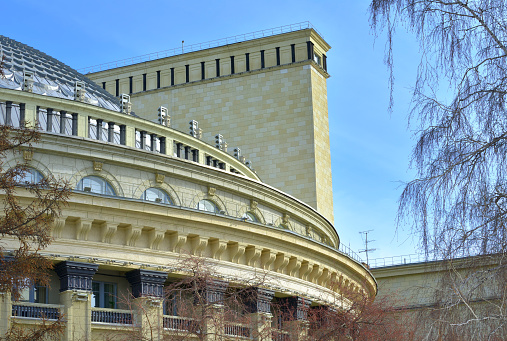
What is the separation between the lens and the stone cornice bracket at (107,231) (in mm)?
28766

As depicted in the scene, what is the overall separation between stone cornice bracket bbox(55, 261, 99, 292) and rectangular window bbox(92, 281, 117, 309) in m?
1.54

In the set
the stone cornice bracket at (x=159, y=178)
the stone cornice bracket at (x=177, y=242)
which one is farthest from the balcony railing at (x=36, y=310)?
the stone cornice bracket at (x=159, y=178)

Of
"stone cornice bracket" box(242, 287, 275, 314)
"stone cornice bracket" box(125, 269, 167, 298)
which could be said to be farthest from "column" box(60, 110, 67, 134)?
"stone cornice bracket" box(242, 287, 275, 314)

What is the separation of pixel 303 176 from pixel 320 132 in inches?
157

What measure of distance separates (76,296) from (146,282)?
297 centimetres

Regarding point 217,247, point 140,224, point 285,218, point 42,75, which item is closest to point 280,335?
point 217,247

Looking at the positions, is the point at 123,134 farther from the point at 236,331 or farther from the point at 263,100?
the point at 263,100

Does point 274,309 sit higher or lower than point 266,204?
lower

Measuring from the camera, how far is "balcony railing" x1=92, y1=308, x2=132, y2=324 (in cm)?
2828

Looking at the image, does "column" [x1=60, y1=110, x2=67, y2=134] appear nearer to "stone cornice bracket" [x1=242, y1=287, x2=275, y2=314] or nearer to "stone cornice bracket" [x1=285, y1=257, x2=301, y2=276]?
"stone cornice bracket" [x1=242, y1=287, x2=275, y2=314]

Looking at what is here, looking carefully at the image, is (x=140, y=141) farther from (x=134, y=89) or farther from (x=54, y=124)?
(x=134, y=89)

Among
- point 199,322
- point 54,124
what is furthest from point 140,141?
point 199,322

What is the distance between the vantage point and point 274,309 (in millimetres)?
34438

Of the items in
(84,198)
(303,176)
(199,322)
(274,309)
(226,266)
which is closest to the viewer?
(199,322)
